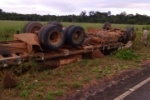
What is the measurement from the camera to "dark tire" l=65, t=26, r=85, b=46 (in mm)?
7305

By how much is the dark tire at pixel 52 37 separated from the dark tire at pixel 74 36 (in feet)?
1.30

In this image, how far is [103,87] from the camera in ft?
17.8

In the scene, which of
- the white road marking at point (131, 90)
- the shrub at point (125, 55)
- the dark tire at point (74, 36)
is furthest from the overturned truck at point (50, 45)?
the white road marking at point (131, 90)

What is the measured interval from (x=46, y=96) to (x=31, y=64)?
1.70 metres

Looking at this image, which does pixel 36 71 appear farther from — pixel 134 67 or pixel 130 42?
pixel 130 42

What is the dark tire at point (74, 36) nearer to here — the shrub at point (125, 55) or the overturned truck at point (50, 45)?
the overturned truck at point (50, 45)

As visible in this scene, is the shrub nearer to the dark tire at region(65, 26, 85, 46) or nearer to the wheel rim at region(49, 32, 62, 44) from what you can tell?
the dark tire at region(65, 26, 85, 46)

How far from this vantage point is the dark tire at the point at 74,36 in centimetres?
730

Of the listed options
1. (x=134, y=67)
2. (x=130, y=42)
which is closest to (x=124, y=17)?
(x=130, y=42)

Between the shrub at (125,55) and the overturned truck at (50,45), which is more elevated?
the overturned truck at (50,45)

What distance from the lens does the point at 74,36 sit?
24.6 ft

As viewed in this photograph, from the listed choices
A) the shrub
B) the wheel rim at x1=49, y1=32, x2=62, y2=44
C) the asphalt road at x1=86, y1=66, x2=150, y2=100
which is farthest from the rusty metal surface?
the asphalt road at x1=86, y1=66, x2=150, y2=100

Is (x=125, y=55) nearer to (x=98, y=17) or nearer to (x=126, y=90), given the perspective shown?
(x=126, y=90)

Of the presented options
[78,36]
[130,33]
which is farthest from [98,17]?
[78,36]
